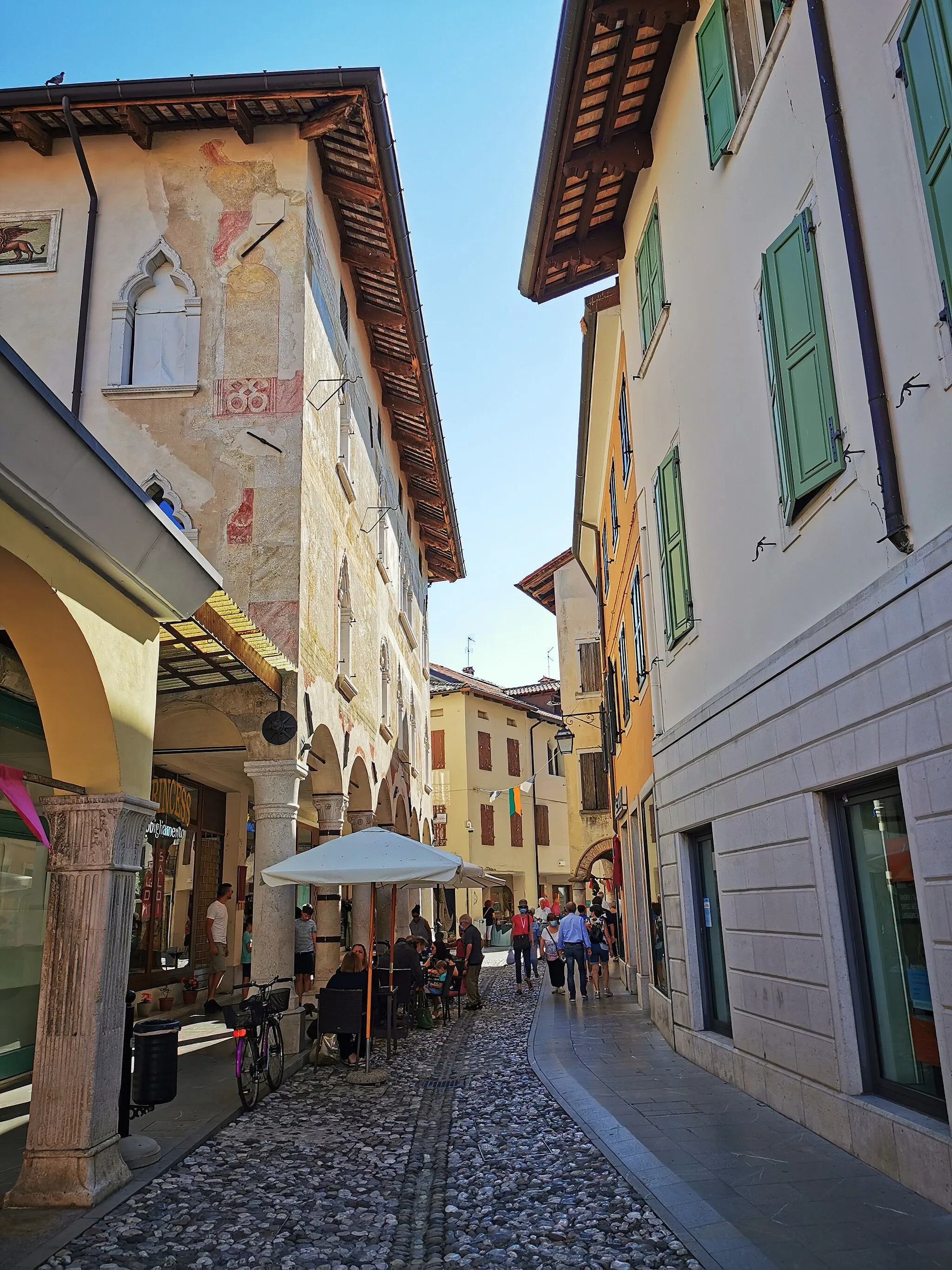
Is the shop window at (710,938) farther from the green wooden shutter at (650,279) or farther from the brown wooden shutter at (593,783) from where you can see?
the brown wooden shutter at (593,783)

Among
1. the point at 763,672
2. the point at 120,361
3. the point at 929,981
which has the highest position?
the point at 120,361

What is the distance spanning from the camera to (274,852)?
36.0 feet

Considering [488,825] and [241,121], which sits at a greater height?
[241,121]

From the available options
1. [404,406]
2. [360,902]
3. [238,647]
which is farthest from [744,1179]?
[404,406]

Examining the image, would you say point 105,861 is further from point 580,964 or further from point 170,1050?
point 580,964

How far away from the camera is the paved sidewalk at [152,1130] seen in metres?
5.15

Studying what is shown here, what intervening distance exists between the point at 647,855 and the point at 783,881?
8.55m

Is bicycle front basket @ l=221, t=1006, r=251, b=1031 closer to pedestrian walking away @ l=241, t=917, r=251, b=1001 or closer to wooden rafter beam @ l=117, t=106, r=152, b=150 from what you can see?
pedestrian walking away @ l=241, t=917, r=251, b=1001

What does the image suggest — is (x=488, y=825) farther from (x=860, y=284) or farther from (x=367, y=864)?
(x=860, y=284)

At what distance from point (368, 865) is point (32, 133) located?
10622 millimetres

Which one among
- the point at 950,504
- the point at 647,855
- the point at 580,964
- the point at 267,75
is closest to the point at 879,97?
the point at 950,504

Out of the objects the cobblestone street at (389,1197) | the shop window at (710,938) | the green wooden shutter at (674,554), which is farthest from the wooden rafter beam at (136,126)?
the cobblestone street at (389,1197)

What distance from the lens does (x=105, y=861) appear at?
6.26 meters

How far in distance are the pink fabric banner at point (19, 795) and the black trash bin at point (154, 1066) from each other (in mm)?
1980
